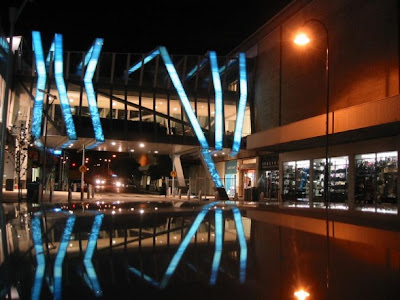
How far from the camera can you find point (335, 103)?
106ft

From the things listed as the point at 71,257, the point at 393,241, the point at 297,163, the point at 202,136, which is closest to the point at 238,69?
the point at 202,136

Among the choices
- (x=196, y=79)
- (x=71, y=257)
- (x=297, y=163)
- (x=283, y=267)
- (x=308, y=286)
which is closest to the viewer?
(x=308, y=286)

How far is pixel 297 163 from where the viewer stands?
1508 inches

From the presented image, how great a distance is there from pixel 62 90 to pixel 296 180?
842 inches

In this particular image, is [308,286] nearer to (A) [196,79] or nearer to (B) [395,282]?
(B) [395,282]

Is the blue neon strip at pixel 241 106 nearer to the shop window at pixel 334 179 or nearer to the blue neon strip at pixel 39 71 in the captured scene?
the shop window at pixel 334 179

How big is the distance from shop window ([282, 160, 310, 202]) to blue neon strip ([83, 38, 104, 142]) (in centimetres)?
1629

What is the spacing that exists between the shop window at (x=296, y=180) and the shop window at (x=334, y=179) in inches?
43.3

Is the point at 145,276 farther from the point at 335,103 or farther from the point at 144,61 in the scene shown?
the point at 144,61

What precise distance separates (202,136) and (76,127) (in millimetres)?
10961

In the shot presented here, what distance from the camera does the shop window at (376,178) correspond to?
27.7 metres

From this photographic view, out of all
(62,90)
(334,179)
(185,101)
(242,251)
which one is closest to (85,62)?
(62,90)

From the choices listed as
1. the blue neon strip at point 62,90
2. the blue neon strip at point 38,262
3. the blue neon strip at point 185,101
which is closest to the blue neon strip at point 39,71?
the blue neon strip at point 62,90

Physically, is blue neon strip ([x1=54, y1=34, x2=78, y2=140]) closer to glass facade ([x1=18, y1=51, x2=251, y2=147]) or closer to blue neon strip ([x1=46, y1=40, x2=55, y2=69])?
glass facade ([x1=18, y1=51, x2=251, y2=147])
